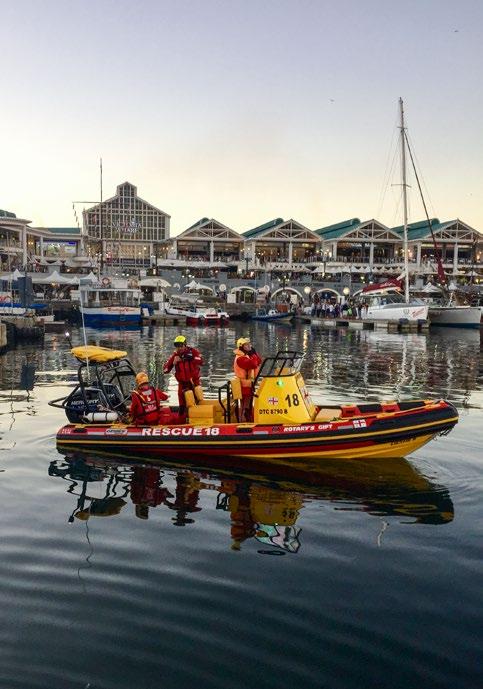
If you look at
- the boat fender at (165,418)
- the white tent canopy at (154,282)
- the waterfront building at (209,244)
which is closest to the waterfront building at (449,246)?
the waterfront building at (209,244)

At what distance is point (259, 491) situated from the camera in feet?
35.9

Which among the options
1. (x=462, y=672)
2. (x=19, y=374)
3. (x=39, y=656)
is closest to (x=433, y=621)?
(x=462, y=672)

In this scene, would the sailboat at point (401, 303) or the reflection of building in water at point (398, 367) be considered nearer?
the reflection of building in water at point (398, 367)

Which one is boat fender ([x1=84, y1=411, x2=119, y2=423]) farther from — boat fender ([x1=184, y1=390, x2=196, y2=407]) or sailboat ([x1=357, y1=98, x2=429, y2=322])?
sailboat ([x1=357, y1=98, x2=429, y2=322])

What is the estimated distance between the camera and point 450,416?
11.8m

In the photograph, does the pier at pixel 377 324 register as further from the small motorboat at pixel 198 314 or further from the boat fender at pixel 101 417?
the boat fender at pixel 101 417

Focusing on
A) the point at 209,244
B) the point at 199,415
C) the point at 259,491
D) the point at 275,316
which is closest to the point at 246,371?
the point at 199,415

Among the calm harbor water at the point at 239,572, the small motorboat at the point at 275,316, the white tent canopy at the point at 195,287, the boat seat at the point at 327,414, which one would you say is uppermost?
the white tent canopy at the point at 195,287

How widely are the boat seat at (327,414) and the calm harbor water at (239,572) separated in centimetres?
105

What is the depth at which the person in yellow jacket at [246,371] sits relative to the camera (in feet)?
42.8

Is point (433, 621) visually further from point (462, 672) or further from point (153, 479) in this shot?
point (153, 479)

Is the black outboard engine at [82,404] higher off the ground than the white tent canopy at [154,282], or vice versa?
the white tent canopy at [154,282]

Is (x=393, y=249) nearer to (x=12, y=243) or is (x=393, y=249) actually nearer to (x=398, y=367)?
(x=12, y=243)

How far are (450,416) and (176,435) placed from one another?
558 centimetres
